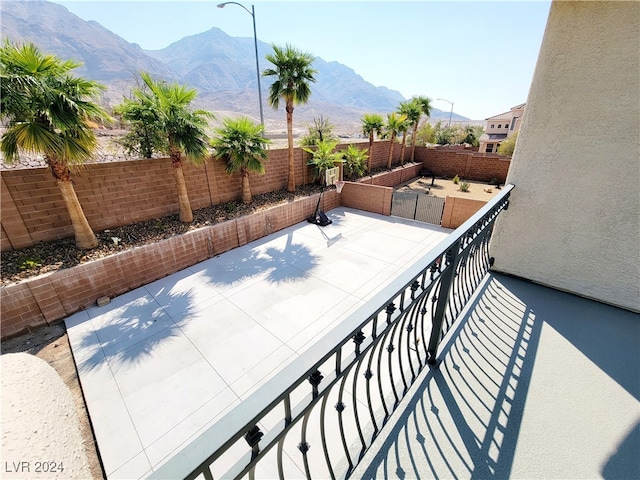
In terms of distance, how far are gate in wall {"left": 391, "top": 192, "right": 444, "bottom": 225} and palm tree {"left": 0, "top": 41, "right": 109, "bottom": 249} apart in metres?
7.97

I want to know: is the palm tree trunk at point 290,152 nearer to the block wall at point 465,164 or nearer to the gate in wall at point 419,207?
the gate in wall at point 419,207

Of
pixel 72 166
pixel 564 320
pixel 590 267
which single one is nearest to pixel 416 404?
pixel 564 320

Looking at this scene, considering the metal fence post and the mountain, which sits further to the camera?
the mountain

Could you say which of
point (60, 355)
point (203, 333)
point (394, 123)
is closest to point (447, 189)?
point (394, 123)

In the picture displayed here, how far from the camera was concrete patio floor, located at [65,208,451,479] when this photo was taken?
119 inches

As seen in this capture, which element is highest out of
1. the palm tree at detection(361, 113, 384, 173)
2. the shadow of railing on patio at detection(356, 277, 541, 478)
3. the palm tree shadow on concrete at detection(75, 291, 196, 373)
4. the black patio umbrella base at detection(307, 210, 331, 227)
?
the palm tree at detection(361, 113, 384, 173)

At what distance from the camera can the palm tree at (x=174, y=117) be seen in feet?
17.7

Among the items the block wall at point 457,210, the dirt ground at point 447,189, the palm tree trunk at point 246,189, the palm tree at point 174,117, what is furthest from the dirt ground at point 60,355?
the dirt ground at point 447,189

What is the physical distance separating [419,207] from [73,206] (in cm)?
868

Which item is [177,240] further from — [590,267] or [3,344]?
[590,267]

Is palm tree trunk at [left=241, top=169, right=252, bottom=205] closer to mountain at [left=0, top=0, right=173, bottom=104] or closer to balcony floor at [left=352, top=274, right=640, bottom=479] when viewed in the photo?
balcony floor at [left=352, top=274, right=640, bottom=479]

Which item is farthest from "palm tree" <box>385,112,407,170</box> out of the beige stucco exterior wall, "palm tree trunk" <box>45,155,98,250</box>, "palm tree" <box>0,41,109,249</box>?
"palm tree trunk" <box>45,155,98,250</box>

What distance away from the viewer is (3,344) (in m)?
4.18

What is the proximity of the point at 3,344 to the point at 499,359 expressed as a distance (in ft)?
21.7
